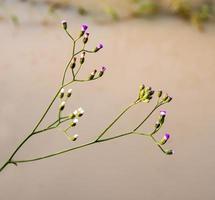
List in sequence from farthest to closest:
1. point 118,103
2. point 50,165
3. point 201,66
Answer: point 201,66 → point 118,103 → point 50,165

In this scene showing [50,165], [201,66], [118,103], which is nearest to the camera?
[50,165]

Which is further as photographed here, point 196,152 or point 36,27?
point 36,27

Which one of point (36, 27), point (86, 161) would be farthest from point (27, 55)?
point (86, 161)

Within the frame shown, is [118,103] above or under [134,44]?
under

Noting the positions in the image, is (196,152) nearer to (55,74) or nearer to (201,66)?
(201,66)

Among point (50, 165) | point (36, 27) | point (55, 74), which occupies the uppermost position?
point (36, 27)

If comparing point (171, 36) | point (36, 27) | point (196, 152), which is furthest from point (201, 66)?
point (36, 27)

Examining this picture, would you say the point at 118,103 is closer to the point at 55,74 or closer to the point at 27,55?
the point at 55,74
